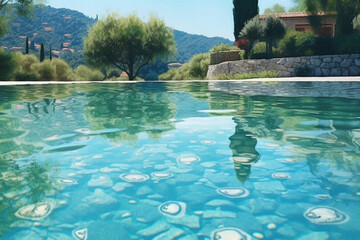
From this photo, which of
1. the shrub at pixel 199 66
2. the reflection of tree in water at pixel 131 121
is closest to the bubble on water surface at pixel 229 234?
the reflection of tree in water at pixel 131 121

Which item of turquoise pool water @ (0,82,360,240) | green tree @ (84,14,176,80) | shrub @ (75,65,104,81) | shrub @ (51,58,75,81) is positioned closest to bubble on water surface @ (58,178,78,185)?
turquoise pool water @ (0,82,360,240)

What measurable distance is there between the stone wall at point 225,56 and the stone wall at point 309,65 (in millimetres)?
2144

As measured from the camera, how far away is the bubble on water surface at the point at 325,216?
1945mm

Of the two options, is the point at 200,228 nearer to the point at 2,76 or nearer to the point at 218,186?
the point at 218,186

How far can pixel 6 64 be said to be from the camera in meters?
22.8

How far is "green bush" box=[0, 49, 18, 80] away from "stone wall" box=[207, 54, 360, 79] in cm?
1602

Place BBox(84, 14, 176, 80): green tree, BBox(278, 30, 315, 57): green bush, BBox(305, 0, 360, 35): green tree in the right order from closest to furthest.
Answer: BBox(305, 0, 360, 35): green tree → BBox(278, 30, 315, 57): green bush → BBox(84, 14, 176, 80): green tree

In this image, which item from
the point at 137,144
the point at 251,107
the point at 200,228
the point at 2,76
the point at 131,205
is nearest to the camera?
the point at 200,228

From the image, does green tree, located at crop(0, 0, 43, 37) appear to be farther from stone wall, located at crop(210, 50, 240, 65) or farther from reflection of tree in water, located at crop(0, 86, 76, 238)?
reflection of tree in water, located at crop(0, 86, 76, 238)

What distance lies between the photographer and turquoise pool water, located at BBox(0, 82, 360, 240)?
6.24 feet

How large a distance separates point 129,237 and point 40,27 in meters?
172

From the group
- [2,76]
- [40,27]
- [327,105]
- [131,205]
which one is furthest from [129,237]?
[40,27]

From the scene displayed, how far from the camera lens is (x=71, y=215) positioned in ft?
6.75

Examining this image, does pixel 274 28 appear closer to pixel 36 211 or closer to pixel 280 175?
pixel 280 175
